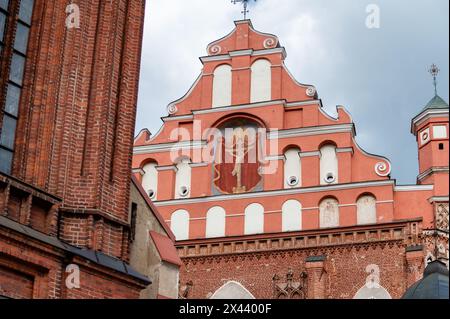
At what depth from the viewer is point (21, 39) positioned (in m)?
12.1

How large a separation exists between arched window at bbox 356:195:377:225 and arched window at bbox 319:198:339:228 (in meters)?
0.59

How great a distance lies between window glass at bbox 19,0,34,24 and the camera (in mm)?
12211

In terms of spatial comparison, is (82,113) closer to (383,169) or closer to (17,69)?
(17,69)

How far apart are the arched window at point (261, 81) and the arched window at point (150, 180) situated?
3.54 metres

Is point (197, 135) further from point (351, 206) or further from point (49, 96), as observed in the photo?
point (49, 96)

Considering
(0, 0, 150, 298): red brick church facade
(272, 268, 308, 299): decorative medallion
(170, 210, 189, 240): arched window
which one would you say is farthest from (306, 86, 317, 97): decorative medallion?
(0, 0, 150, 298): red brick church facade

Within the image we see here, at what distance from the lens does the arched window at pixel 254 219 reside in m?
23.6

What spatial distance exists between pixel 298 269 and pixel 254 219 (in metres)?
2.14

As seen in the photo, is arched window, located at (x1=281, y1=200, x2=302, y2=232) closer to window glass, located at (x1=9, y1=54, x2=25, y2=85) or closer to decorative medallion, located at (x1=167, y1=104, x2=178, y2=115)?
decorative medallion, located at (x1=167, y1=104, x2=178, y2=115)

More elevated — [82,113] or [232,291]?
[82,113]

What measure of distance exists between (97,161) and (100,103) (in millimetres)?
915

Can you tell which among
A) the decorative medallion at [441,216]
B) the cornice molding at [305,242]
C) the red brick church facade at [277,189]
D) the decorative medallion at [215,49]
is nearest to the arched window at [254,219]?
the red brick church facade at [277,189]

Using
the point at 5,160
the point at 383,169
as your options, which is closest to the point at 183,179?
the point at 383,169

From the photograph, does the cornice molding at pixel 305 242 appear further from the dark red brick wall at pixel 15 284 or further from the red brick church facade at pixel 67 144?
the dark red brick wall at pixel 15 284
